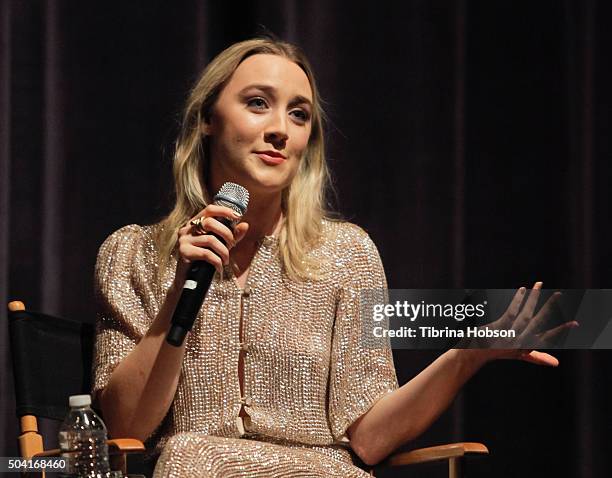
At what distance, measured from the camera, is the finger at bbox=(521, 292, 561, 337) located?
1.89 m

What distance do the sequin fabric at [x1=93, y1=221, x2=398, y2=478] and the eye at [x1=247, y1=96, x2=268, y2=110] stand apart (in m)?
0.28

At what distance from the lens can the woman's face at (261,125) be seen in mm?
2324

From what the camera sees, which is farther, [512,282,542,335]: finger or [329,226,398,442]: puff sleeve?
[329,226,398,442]: puff sleeve

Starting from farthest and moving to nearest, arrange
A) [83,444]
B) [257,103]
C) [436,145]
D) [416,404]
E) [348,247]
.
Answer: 1. [436,145]
2. [348,247]
3. [257,103]
4. [416,404]
5. [83,444]

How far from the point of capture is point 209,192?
2.47m

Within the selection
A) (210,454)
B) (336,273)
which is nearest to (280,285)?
(336,273)

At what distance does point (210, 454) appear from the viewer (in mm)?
1982

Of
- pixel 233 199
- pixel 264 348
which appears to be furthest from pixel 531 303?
pixel 264 348

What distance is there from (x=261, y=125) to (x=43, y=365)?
2.27 feet

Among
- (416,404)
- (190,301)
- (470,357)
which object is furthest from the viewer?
(416,404)

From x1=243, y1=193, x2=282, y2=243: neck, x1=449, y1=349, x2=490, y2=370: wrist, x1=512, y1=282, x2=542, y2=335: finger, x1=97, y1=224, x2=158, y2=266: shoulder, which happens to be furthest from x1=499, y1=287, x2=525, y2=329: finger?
x1=97, y1=224, x2=158, y2=266: shoulder

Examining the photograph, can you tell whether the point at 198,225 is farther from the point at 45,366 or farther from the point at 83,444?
the point at 45,366

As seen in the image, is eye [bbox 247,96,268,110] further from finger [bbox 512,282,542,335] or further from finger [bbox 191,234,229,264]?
finger [bbox 512,282,542,335]

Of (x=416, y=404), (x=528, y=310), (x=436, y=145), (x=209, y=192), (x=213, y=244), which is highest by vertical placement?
(x=436, y=145)
